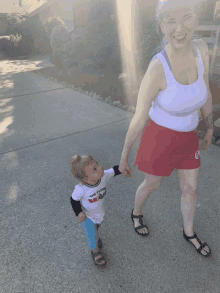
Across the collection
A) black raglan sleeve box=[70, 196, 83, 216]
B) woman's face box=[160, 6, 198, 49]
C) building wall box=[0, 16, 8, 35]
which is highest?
building wall box=[0, 16, 8, 35]

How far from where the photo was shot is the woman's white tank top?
4.93 feet

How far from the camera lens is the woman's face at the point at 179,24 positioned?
141 centimetres

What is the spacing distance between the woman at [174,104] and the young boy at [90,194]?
0.23 m

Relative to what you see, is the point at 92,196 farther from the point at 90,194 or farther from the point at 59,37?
the point at 59,37

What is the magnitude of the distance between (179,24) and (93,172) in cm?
109

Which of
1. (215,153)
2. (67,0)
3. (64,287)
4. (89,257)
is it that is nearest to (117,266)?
(89,257)

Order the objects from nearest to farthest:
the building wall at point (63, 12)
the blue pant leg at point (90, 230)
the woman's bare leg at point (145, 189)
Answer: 1. the blue pant leg at point (90, 230)
2. the woman's bare leg at point (145, 189)
3. the building wall at point (63, 12)

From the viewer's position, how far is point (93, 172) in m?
1.63

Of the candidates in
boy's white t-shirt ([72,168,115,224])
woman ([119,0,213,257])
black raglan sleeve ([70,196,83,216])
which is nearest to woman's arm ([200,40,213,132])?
woman ([119,0,213,257])

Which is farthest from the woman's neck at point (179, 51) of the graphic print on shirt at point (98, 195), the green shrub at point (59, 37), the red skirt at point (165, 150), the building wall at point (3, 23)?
the building wall at point (3, 23)

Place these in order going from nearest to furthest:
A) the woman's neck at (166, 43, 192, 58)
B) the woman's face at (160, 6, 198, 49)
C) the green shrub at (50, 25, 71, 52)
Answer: the woman's face at (160, 6, 198, 49) → the woman's neck at (166, 43, 192, 58) → the green shrub at (50, 25, 71, 52)

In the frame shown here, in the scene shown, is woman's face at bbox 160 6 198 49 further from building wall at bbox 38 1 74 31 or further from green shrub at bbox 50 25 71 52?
building wall at bbox 38 1 74 31

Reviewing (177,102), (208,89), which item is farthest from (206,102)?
(177,102)

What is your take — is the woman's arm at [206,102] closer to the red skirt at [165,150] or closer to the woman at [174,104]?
the woman at [174,104]
